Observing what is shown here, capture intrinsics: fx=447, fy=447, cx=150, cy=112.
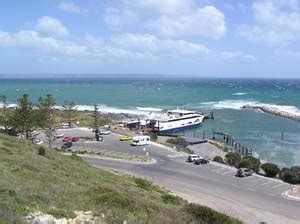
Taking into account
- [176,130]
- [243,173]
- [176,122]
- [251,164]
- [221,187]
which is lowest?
[176,130]

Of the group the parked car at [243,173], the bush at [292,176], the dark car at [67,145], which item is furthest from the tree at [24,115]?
the bush at [292,176]

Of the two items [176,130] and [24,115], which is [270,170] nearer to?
[24,115]

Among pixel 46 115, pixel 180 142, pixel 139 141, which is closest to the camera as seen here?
pixel 46 115

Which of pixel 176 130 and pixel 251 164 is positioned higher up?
pixel 251 164

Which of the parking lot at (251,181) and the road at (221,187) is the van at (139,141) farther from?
the parking lot at (251,181)

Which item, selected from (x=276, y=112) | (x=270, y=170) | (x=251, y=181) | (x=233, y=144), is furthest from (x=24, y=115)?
(x=276, y=112)

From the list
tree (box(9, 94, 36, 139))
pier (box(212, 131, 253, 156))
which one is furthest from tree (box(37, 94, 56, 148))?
pier (box(212, 131, 253, 156))
